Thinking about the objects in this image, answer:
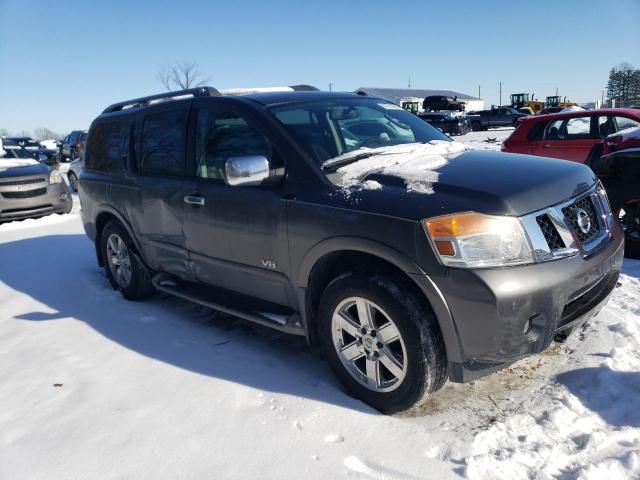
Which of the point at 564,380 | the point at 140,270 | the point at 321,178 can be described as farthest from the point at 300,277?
the point at 140,270

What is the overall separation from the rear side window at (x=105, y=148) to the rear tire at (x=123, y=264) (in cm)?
57

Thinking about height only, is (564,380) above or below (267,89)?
below

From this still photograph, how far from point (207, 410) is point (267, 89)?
103 inches

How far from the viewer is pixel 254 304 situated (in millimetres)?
3537

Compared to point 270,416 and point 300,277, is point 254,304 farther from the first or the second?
point 270,416

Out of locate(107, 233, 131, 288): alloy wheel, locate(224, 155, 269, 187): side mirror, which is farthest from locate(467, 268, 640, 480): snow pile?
locate(107, 233, 131, 288): alloy wheel

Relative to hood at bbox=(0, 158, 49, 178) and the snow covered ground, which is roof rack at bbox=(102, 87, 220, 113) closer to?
the snow covered ground

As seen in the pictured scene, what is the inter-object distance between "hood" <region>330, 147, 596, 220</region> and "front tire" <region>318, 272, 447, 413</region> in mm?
425

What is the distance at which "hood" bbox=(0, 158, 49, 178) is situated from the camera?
947 cm

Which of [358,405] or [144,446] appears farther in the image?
[358,405]

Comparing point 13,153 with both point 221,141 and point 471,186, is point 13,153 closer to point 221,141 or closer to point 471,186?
point 221,141

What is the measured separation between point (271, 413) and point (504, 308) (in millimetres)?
1364

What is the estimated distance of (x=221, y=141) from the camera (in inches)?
148

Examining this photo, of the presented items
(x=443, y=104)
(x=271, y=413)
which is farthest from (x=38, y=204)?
(x=443, y=104)
